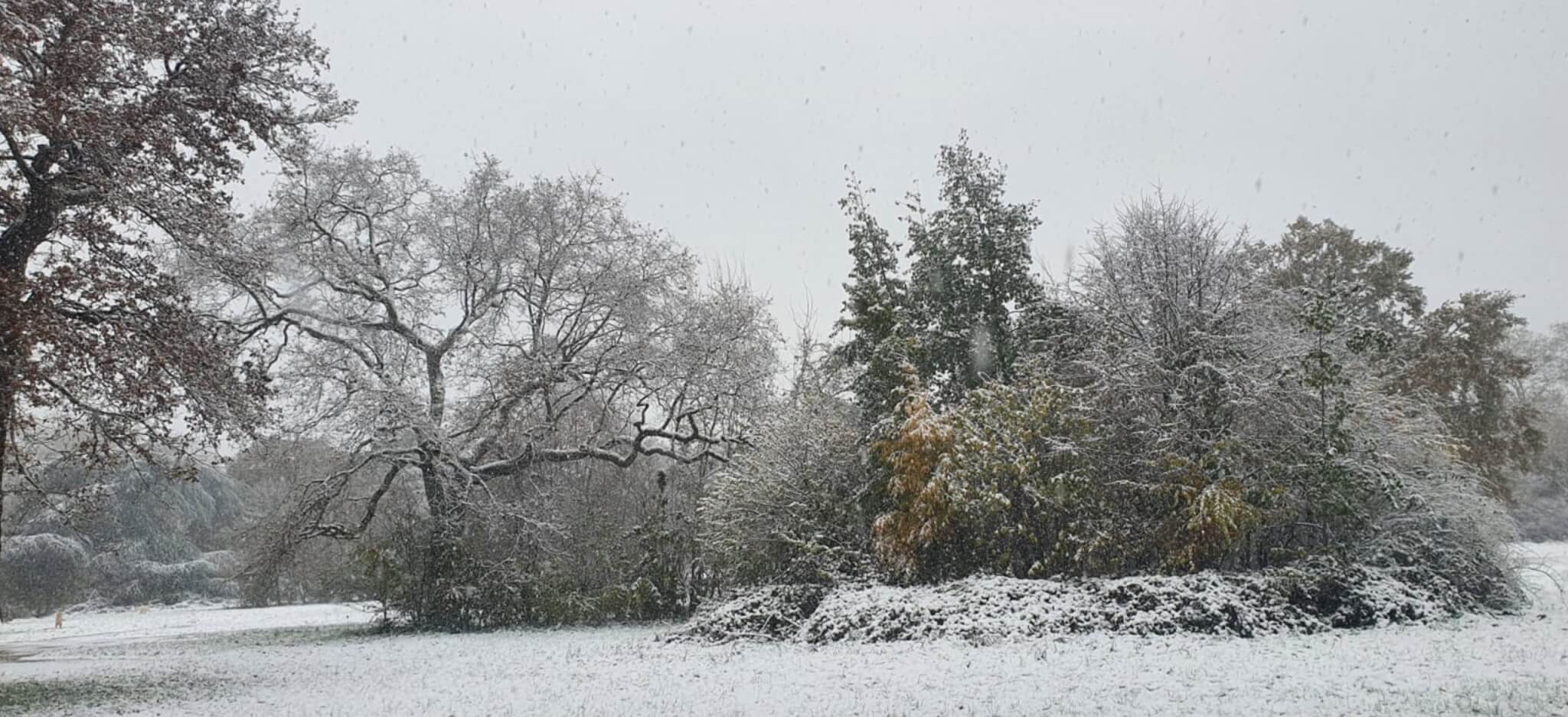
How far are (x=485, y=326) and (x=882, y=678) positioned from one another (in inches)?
568

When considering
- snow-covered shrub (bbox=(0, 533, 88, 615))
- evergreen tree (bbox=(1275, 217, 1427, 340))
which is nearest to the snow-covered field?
evergreen tree (bbox=(1275, 217, 1427, 340))

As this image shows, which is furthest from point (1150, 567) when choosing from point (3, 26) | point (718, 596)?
point (3, 26)

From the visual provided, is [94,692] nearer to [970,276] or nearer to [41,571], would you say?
[970,276]

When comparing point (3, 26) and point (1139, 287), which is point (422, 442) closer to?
point (3, 26)

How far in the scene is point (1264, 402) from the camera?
1365 cm

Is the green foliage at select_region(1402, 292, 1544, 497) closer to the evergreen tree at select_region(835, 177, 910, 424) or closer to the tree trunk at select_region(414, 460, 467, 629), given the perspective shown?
the evergreen tree at select_region(835, 177, 910, 424)

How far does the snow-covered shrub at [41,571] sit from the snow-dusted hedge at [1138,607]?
3066 centimetres

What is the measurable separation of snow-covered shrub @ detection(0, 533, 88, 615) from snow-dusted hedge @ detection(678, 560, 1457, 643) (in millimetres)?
30663

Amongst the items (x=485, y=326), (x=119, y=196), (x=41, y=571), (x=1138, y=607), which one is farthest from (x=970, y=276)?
(x=41, y=571)

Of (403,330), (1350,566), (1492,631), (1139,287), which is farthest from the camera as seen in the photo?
(403,330)

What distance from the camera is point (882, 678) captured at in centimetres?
896

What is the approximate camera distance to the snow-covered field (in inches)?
291

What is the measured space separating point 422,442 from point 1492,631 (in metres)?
16.2

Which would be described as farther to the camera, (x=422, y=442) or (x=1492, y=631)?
(x=422, y=442)
